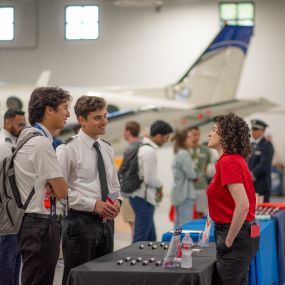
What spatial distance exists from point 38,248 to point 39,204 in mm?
224

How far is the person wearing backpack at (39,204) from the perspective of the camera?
399 cm

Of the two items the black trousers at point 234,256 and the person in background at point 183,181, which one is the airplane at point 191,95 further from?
the black trousers at point 234,256

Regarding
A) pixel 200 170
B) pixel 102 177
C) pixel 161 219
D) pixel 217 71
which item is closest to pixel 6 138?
pixel 102 177

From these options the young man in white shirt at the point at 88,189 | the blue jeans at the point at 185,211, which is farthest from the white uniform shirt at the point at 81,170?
the blue jeans at the point at 185,211

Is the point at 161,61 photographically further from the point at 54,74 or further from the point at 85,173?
the point at 85,173

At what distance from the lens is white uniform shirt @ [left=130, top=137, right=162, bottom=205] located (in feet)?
25.3

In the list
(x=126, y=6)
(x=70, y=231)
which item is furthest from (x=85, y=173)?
(x=126, y=6)

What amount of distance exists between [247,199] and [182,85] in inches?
484

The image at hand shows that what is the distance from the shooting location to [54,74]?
765 inches

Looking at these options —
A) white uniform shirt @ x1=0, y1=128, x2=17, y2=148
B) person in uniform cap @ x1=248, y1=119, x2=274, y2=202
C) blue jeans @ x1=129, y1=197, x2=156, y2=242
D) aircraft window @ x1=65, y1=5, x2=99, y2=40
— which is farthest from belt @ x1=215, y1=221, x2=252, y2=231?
aircraft window @ x1=65, y1=5, x2=99, y2=40

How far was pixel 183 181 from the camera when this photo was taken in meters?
9.38

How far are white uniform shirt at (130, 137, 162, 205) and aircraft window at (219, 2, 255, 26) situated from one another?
11356 mm

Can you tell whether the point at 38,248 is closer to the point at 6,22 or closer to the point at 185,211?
the point at 185,211

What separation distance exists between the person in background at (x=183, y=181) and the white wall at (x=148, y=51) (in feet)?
30.6
